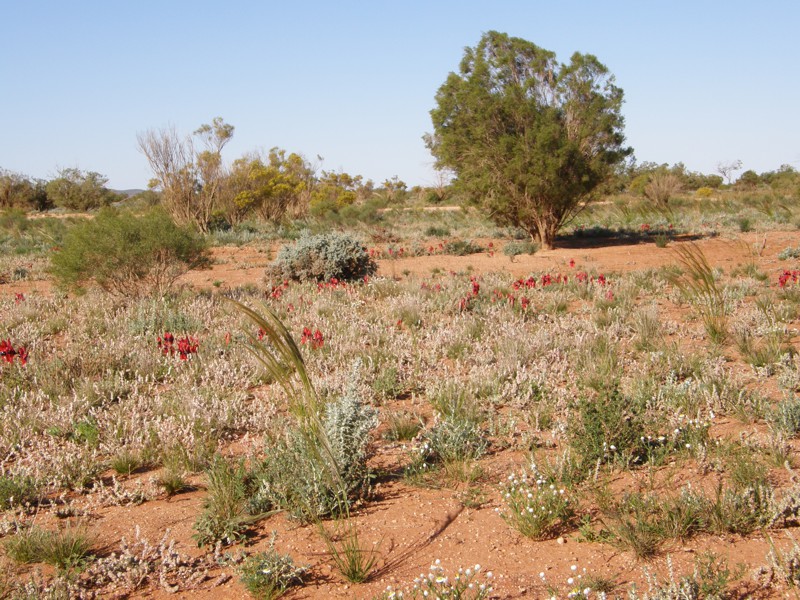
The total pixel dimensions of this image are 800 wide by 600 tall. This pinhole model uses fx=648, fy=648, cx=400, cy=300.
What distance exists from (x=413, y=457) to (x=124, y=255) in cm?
662

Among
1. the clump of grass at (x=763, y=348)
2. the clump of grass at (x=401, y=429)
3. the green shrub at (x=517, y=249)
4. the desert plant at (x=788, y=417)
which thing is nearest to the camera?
the desert plant at (x=788, y=417)

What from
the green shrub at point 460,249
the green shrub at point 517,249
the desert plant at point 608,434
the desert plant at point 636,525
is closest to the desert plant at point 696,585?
the desert plant at point 636,525

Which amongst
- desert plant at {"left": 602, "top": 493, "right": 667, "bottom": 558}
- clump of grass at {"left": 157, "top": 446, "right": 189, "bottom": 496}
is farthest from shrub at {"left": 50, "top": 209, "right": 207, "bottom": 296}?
desert plant at {"left": 602, "top": 493, "right": 667, "bottom": 558}

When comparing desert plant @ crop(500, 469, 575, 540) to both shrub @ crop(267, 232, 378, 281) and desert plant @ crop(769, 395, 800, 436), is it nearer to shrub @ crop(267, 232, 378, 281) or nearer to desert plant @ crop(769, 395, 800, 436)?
desert plant @ crop(769, 395, 800, 436)

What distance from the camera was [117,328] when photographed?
7.51 meters

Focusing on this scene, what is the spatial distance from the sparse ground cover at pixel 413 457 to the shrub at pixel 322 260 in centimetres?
334

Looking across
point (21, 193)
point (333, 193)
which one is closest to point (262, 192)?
point (333, 193)

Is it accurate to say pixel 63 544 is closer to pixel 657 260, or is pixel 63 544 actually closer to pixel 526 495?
pixel 526 495

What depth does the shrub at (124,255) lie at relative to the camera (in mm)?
9070

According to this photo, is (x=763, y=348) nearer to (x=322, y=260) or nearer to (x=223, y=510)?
(x=223, y=510)

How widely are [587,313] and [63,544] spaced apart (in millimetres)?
6748

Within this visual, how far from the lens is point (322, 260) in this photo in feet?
37.6

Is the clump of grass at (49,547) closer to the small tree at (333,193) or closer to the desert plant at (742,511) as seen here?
the desert plant at (742,511)

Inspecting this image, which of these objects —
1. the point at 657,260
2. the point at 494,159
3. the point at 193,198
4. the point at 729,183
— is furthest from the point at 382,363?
the point at 729,183
